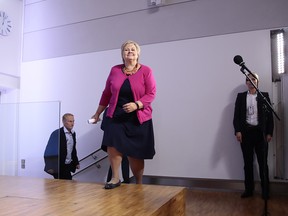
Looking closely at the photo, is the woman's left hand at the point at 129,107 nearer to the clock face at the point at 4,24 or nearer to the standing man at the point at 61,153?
the standing man at the point at 61,153

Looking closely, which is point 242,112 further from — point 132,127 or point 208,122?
point 132,127

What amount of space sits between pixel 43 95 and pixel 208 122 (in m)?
2.87

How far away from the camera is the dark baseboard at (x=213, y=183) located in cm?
305

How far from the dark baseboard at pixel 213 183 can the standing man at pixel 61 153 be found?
874mm

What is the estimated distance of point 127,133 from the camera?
1.89 meters

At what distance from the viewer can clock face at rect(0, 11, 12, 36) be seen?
4.48 m

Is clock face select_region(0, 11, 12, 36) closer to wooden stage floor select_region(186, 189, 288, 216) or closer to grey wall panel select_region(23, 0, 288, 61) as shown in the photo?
grey wall panel select_region(23, 0, 288, 61)

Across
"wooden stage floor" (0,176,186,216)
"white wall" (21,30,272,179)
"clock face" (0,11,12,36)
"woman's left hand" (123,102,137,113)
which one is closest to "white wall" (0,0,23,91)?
"clock face" (0,11,12,36)

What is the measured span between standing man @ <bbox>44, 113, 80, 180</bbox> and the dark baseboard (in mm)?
874

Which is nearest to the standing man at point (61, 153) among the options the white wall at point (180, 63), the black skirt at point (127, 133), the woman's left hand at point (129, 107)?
the white wall at point (180, 63)

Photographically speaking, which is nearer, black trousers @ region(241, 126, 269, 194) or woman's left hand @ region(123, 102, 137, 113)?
woman's left hand @ region(123, 102, 137, 113)

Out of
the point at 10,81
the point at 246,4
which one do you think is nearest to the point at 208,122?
the point at 246,4

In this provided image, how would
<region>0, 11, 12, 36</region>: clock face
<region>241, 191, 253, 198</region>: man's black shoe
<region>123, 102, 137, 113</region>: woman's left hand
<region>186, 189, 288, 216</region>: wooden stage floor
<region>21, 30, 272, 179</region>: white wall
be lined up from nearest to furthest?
<region>123, 102, 137, 113</region>: woman's left hand, <region>186, 189, 288, 216</region>: wooden stage floor, <region>241, 191, 253, 198</region>: man's black shoe, <region>21, 30, 272, 179</region>: white wall, <region>0, 11, 12, 36</region>: clock face

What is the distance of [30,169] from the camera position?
124 inches
